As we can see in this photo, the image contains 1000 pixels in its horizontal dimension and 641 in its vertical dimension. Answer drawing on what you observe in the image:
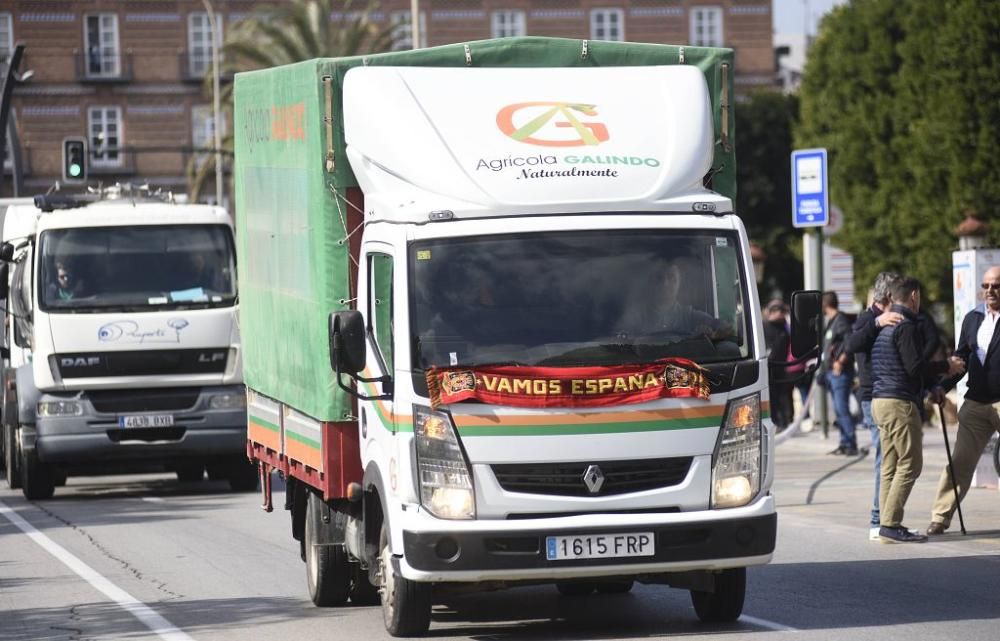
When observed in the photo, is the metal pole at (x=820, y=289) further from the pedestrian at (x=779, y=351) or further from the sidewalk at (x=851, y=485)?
the pedestrian at (x=779, y=351)

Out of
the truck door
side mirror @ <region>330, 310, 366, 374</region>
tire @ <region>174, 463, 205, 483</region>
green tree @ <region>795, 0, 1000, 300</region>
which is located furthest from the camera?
green tree @ <region>795, 0, 1000, 300</region>

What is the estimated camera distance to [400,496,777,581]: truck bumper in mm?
9570

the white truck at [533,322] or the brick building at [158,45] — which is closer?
the white truck at [533,322]

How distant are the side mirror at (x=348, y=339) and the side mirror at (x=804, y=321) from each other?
2149 millimetres

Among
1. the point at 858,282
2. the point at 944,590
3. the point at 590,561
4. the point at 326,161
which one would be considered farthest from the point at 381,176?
the point at 858,282

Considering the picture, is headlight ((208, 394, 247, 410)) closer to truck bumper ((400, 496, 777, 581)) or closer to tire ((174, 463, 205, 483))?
tire ((174, 463, 205, 483))

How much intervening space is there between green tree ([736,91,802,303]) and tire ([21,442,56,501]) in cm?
4890

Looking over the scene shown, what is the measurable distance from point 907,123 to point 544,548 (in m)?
35.8

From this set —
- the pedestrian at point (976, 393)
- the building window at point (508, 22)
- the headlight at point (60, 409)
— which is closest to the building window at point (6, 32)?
the building window at point (508, 22)

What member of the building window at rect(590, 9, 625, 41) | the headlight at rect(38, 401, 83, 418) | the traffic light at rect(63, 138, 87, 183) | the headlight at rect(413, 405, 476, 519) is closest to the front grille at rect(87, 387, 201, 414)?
the headlight at rect(38, 401, 83, 418)

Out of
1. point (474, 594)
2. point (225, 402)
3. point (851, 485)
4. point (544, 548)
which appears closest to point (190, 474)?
point (225, 402)

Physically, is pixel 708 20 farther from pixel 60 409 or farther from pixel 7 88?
pixel 60 409

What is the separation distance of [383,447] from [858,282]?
38.5 meters

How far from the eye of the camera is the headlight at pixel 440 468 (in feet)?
31.5
